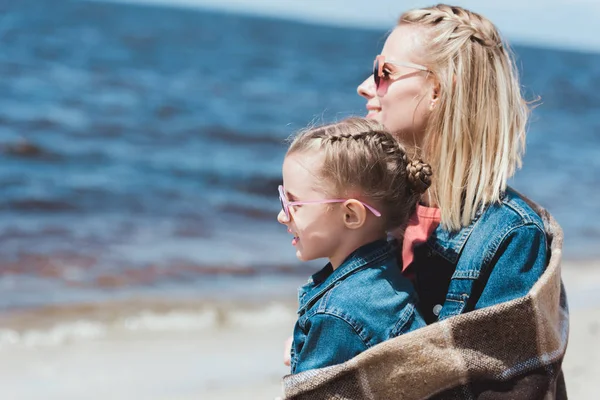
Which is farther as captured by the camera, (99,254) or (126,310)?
(99,254)

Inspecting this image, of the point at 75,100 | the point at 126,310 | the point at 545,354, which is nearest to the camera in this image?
the point at 545,354

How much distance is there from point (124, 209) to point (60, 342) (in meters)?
3.95

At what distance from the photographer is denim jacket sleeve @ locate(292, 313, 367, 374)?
2.16 metres

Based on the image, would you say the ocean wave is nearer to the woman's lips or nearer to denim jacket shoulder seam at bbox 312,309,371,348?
the woman's lips

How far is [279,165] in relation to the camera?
1230 centimetres

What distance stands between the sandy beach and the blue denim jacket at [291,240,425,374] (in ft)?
6.76

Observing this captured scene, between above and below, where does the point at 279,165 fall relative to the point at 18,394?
above

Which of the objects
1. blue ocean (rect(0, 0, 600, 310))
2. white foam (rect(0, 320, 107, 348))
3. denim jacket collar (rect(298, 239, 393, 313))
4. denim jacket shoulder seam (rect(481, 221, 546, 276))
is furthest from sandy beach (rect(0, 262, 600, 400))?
denim jacket shoulder seam (rect(481, 221, 546, 276))

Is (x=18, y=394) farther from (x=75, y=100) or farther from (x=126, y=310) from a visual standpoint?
(x=75, y=100)

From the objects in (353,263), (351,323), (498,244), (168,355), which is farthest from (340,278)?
(168,355)

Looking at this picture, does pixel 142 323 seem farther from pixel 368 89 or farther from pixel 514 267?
pixel 514 267

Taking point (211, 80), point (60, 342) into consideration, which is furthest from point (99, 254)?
point (211, 80)

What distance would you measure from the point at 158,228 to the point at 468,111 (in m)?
5.96

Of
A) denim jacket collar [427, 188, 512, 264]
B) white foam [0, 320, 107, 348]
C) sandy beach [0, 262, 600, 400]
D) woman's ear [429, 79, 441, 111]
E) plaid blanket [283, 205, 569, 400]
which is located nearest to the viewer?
plaid blanket [283, 205, 569, 400]
